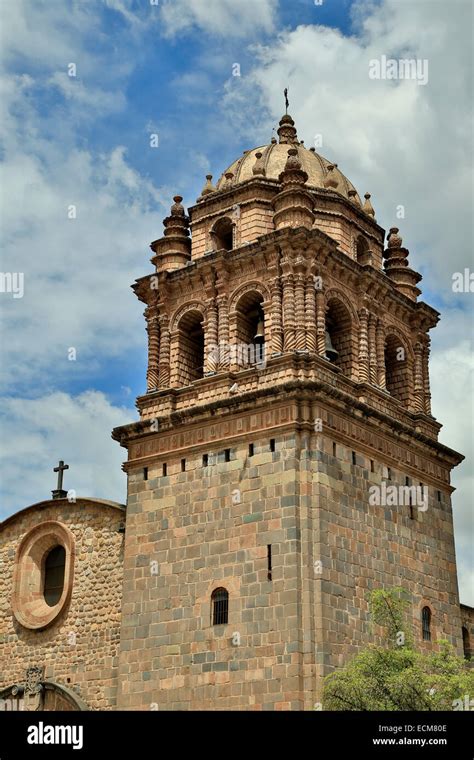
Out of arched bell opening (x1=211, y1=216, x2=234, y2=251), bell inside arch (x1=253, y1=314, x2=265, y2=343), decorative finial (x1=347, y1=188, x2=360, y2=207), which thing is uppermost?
decorative finial (x1=347, y1=188, x2=360, y2=207)

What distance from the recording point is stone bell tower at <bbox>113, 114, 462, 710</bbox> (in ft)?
73.9

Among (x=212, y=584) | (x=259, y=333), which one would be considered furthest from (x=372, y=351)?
(x=212, y=584)

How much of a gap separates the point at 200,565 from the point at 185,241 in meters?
9.78

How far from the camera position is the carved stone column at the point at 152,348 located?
27.5 meters

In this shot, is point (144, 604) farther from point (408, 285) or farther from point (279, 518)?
point (408, 285)

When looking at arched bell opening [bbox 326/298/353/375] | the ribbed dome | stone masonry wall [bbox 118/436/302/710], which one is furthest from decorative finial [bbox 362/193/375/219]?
stone masonry wall [bbox 118/436/302/710]

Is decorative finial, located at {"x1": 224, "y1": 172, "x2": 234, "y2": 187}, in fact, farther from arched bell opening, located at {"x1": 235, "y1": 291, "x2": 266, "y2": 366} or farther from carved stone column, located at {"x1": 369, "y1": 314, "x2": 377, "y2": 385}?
carved stone column, located at {"x1": 369, "y1": 314, "x2": 377, "y2": 385}

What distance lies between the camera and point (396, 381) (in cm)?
2905

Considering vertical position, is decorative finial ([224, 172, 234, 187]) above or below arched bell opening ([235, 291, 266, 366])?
above

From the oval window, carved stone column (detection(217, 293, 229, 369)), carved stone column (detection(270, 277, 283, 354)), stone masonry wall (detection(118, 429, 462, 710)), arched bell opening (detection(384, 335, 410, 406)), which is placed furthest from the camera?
arched bell opening (detection(384, 335, 410, 406))

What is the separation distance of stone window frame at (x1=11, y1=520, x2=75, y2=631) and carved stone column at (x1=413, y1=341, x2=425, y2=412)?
32.8ft

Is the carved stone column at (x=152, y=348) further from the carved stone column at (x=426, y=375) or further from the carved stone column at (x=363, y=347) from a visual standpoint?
the carved stone column at (x=426, y=375)

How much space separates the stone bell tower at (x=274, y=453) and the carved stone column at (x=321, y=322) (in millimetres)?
55
